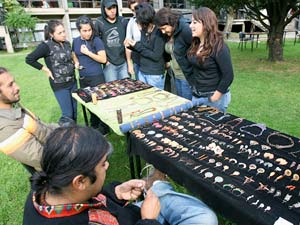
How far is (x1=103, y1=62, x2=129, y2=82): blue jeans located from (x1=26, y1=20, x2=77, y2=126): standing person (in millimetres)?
617

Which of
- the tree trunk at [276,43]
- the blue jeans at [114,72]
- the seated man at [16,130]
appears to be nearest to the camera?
the seated man at [16,130]

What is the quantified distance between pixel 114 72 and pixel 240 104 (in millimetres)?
2729

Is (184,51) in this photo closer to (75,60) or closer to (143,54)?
(143,54)

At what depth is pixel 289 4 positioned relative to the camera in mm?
8703

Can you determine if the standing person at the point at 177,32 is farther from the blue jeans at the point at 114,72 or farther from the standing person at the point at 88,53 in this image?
the blue jeans at the point at 114,72

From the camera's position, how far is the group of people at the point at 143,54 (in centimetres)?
272

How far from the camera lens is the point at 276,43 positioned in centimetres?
929

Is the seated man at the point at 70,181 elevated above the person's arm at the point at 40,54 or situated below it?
below

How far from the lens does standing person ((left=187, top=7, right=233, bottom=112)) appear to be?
2.65 metres

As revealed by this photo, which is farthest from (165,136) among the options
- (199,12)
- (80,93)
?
(80,93)

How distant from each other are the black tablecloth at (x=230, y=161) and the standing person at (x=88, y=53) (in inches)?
70.5

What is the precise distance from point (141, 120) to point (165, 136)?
0.34 m

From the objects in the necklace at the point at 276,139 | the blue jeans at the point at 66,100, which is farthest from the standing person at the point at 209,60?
the blue jeans at the point at 66,100

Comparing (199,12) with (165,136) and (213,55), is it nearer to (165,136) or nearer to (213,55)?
(213,55)
